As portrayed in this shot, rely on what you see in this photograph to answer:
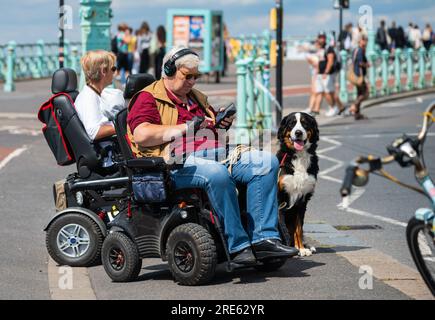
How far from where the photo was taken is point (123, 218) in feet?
26.8

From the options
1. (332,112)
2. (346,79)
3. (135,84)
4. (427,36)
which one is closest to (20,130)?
(332,112)

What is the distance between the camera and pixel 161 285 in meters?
7.80

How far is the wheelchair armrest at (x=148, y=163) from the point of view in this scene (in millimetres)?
7781

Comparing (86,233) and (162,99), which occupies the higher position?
A: (162,99)

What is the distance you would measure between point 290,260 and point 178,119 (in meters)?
1.51

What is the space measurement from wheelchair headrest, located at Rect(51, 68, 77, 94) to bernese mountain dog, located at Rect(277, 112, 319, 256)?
165cm

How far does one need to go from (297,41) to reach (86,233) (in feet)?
189

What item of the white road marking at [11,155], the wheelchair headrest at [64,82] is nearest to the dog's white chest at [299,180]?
the wheelchair headrest at [64,82]

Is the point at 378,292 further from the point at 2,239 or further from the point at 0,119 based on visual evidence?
the point at 0,119

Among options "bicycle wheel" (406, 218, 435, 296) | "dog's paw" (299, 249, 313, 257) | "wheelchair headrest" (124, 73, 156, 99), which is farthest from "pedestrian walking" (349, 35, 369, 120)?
"bicycle wheel" (406, 218, 435, 296)

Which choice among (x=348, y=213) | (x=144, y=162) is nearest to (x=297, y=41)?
(x=348, y=213)

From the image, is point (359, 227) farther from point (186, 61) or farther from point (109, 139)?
point (186, 61)

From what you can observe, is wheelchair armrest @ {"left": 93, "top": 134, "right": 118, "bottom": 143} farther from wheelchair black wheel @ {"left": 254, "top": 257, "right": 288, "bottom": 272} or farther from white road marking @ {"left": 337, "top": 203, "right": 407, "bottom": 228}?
white road marking @ {"left": 337, "top": 203, "right": 407, "bottom": 228}

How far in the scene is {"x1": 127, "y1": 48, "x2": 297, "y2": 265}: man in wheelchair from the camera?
7.68 metres
